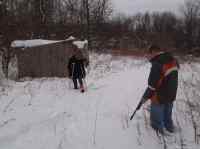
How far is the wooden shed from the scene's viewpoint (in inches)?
492

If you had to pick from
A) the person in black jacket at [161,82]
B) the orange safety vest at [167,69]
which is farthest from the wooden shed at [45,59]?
the orange safety vest at [167,69]

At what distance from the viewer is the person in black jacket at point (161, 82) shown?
4.08 metres

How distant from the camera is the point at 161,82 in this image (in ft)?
13.6

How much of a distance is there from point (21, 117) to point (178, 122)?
11.7 feet

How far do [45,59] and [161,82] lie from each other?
946cm

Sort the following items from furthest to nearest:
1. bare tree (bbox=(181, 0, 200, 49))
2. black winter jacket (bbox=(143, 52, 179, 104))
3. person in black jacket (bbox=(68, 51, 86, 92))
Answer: bare tree (bbox=(181, 0, 200, 49)) → person in black jacket (bbox=(68, 51, 86, 92)) → black winter jacket (bbox=(143, 52, 179, 104))

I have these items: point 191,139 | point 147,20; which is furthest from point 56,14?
point 147,20

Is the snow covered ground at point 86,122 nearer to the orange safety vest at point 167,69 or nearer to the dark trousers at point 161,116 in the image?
the dark trousers at point 161,116

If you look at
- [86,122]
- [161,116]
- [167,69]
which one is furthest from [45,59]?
[167,69]

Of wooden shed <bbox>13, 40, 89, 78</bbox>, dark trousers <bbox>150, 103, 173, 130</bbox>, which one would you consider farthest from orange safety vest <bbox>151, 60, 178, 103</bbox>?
wooden shed <bbox>13, 40, 89, 78</bbox>

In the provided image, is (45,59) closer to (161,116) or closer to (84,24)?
(161,116)

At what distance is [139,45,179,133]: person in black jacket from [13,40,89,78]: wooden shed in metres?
8.67

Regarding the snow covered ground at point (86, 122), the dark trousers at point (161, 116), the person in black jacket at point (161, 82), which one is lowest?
the snow covered ground at point (86, 122)

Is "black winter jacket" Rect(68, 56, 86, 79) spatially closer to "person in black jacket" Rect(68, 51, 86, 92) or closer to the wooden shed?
"person in black jacket" Rect(68, 51, 86, 92)
